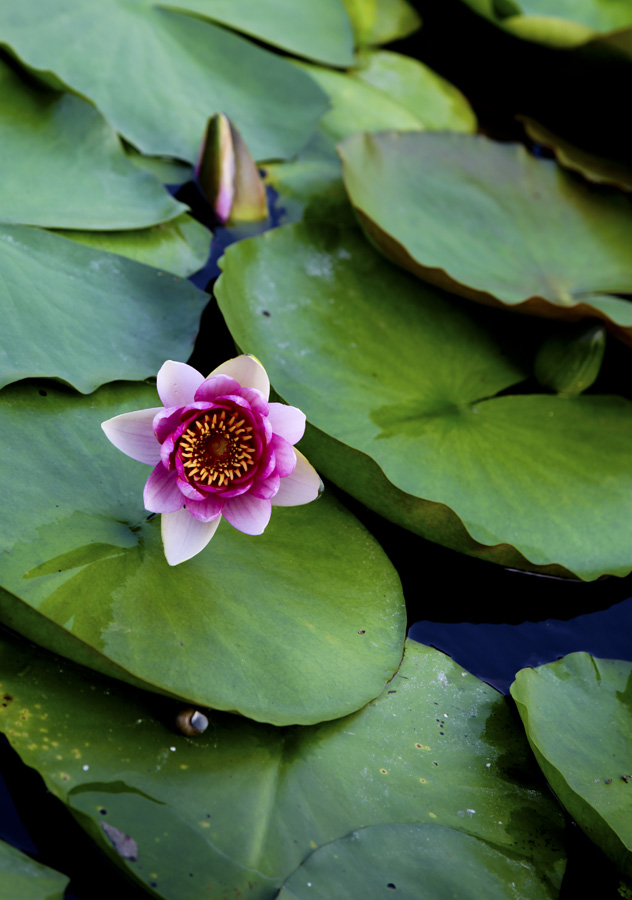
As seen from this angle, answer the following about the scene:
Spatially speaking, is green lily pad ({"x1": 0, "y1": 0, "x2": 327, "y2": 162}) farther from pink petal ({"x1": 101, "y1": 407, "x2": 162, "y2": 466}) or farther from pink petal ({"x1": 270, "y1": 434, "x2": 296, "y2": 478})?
pink petal ({"x1": 270, "y1": 434, "x2": 296, "y2": 478})

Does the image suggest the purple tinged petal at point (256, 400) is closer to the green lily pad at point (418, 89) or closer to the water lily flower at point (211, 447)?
the water lily flower at point (211, 447)

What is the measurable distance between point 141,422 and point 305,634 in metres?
0.55

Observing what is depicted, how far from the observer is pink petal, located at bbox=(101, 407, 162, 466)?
130cm

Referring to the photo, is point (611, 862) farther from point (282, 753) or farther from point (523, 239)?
point (523, 239)

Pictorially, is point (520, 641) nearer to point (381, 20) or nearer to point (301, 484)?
point (301, 484)

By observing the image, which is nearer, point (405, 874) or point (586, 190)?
point (405, 874)

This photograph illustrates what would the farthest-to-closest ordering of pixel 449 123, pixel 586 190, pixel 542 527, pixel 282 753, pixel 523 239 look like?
pixel 449 123 < pixel 586 190 < pixel 523 239 < pixel 542 527 < pixel 282 753

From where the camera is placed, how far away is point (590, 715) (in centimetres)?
152

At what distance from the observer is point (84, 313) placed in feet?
5.75

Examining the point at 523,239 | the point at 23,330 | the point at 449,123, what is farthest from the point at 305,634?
the point at 449,123

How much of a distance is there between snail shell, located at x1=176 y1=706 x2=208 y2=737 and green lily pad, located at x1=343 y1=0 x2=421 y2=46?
2.96m

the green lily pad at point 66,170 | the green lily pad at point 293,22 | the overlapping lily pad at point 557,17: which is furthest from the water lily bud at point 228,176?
the overlapping lily pad at point 557,17

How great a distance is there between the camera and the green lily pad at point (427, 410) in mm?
1719

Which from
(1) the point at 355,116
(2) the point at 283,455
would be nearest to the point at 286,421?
(2) the point at 283,455
